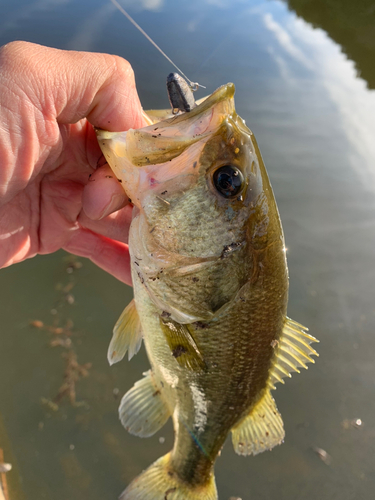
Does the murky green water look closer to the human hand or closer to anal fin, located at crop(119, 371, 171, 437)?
anal fin, located at crop(119, 371, 171, 437)


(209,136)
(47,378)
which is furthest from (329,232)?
(47,378)

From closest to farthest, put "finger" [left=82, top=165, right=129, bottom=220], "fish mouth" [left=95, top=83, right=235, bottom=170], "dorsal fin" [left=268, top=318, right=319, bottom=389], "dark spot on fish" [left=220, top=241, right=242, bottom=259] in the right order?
"fish mouth" [left=95, top=83, right=235, bottom=170] < "dark spot on fish" [left=220, top=241, right=242, bottom=259] < "finger" [left=82, top=165, right=129, bottom=220] < "dorsal fin" [left=268, top=318, right=319, bottom=389]

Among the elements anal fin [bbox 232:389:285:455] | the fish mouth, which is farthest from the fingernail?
anal fin [bbox 232:389:285:455]

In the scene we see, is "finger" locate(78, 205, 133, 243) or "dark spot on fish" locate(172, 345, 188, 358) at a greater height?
"dark spot on fish" locate(172, 345, 188, 358)

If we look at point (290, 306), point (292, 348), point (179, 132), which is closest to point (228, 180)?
point (179, 132)

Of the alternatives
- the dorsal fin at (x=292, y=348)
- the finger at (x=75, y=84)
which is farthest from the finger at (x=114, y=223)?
the dorsal fin at (x=292, y=348)

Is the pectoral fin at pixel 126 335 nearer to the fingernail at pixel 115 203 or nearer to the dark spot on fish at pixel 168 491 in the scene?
the fingernail at pixel 115 203
